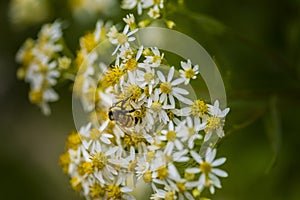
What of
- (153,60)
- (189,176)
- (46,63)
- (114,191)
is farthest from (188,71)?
(46,63)

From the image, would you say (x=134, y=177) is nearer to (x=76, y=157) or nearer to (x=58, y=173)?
(x=76, y=157)

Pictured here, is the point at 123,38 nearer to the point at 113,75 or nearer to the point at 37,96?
the point at 113,75

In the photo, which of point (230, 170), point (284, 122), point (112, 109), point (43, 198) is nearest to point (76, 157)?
point (112, 109)

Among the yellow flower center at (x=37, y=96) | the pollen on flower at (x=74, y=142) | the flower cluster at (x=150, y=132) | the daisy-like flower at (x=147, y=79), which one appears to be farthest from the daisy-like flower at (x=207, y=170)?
the yellow flower center at (x=37, y=96)

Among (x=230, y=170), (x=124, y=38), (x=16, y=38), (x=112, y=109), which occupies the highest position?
(x=16, y=38)

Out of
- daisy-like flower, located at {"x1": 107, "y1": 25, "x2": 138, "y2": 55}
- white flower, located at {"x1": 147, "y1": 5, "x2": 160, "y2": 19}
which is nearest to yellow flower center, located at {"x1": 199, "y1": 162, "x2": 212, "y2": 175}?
daisy-like flower, located at {"x1": 107, "y1": 25, "x2": 138, "y2": 55}

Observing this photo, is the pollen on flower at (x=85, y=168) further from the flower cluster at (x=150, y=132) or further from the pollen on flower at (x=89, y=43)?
the pollen on flower at (x=89, y=43)
